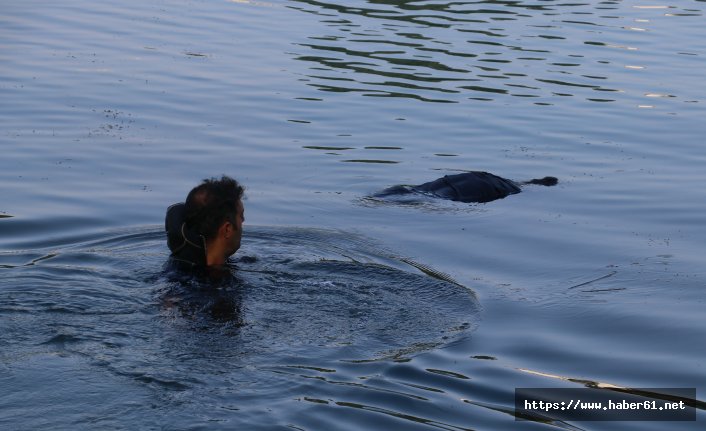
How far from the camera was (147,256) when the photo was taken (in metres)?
9.18

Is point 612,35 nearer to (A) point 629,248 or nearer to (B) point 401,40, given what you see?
(B) point 401,40

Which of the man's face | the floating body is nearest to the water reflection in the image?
the floating body

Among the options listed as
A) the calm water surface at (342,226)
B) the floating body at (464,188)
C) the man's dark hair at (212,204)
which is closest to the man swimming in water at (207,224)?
the man's dark hair at (212,204)

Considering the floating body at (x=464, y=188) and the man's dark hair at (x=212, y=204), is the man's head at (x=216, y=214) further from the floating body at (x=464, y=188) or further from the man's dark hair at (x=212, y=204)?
the floating body at (x=464, y=188)

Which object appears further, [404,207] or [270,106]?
[270,106]

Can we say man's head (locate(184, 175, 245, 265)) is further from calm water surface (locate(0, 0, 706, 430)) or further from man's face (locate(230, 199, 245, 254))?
calm water surface (locate(0, 0, 706, 430))

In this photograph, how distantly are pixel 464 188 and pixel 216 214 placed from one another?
3.70 metres

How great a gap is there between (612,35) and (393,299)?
1504 cm

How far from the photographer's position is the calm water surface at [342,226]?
6609mm

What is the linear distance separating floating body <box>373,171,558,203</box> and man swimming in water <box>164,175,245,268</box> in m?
3.18

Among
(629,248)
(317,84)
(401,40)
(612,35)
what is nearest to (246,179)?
(629,248)

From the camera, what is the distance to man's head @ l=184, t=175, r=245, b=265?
28.0ft

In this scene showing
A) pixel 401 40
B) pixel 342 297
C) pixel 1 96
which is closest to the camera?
pixel 342 297

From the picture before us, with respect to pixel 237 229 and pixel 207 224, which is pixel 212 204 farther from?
pixel 237 229
